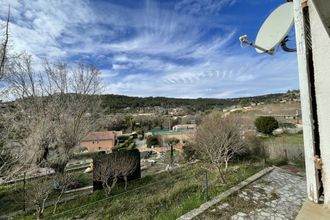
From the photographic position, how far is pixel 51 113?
12.1 m

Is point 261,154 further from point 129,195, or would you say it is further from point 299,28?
point 299,28

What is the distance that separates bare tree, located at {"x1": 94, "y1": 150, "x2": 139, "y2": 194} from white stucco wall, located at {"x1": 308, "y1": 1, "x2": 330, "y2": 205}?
10.1 meters

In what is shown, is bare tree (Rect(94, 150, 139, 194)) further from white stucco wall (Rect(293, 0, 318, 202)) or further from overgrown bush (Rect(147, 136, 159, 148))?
overgrown bush (Rect(147, 136, 159, 148))

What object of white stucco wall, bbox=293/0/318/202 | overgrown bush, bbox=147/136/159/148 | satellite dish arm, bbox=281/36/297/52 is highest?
satellite dish arm, bbox=281/36/297/52

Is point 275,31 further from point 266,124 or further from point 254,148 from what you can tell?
point 266,124

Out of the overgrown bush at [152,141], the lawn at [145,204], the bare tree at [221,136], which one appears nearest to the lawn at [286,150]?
the bare tree at [221,136]

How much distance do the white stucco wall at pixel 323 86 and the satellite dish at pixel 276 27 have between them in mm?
756

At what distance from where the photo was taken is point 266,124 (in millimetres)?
21625

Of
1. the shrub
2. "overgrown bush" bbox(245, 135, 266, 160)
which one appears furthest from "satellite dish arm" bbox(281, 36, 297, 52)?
the shrub

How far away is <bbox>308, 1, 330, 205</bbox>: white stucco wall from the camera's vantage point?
1.46 meters

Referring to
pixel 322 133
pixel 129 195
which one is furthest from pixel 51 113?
pixel 322 133

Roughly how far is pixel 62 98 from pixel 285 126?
74.0 feet

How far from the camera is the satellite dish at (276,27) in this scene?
7.37ft

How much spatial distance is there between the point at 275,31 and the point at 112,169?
10342mm
